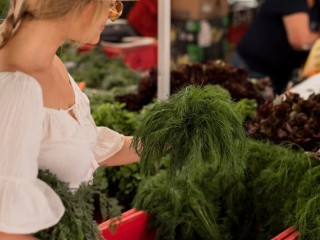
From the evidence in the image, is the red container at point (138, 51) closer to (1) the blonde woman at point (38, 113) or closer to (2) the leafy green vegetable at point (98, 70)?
(2) the leafy green vegetable at point (98, 70)

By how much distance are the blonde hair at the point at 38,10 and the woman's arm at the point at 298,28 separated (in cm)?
289

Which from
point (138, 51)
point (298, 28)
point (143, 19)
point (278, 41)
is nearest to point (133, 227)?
point (298, 28)

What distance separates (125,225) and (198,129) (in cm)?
60

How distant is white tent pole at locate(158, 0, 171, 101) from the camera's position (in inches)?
82.1

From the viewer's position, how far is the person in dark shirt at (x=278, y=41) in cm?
387

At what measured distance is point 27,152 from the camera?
1.09 metres

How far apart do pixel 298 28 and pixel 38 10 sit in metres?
3.01

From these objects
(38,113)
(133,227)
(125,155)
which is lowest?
(133,227)

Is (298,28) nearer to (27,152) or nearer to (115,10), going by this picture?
(115,10)

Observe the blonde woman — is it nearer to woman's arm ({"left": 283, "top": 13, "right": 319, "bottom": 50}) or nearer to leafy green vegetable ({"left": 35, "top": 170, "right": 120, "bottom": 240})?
leafy green vegetable ({"left": 35, "top": 170, "right": 120, "bottom": 240})

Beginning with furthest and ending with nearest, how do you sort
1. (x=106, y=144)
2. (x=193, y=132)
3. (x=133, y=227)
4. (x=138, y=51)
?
(x=138, y=51), (x=133, y=227), (x=106, y=144), (x=193, y=132)

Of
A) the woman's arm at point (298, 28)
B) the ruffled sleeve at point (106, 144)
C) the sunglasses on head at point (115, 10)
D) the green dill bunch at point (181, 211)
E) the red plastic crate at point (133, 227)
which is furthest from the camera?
the woman's arm at point (298, 28)

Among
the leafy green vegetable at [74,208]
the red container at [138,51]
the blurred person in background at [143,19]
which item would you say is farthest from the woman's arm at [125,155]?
the blurred person in background at [143,19]

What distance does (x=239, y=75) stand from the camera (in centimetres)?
283
